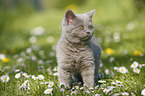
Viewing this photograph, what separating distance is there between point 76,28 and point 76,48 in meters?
0.25

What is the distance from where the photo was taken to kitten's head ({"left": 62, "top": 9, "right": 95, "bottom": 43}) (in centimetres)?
196

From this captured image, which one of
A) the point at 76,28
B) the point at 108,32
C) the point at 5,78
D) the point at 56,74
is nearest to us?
the point at 76,28

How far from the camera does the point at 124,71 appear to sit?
229 centimetres

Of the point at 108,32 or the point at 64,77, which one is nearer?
the point at 64,77

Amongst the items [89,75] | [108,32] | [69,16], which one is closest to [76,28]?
[69,16]

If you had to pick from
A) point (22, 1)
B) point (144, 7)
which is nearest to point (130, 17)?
point (144, 7)

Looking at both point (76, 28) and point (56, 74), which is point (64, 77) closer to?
point (56, 74)

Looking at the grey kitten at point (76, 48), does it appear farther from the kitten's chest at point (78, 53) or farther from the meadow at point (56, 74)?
the meadow at point (56, 74)

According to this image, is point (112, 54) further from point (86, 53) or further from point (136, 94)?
point (136, 94)

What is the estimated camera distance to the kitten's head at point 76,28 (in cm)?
196

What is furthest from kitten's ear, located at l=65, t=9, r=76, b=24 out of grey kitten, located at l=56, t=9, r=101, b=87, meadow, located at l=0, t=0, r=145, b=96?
meadow, located at l=0, t=0, r=145, b=96

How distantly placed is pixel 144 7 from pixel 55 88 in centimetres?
499

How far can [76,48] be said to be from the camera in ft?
6.79

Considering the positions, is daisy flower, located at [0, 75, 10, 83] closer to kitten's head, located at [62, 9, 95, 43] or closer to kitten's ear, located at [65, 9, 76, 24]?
kitten's head, located at [62, 9, 95, 43]
